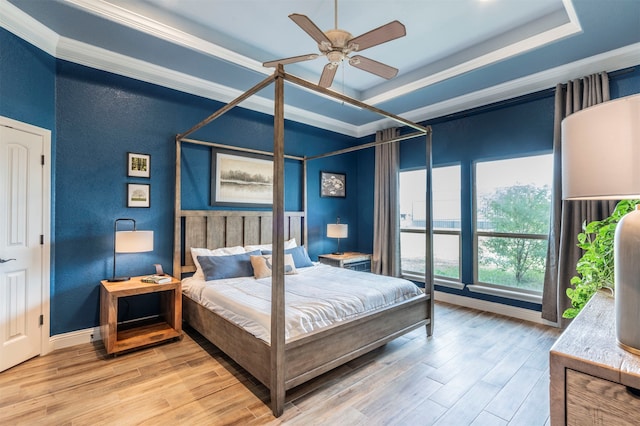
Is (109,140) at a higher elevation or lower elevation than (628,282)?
higher

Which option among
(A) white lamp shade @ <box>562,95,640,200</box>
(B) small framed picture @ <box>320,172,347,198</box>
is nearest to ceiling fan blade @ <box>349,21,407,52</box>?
(A) white lamp shade @ <box>562,95,640,200</box>

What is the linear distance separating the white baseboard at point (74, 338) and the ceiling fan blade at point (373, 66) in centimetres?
370

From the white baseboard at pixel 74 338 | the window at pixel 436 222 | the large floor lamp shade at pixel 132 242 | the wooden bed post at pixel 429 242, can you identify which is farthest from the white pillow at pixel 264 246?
the window at pixel 436 222

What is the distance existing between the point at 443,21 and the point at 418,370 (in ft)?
10.9

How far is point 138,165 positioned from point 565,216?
16.1 feet

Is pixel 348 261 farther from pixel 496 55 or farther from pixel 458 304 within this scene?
pixel 496 55

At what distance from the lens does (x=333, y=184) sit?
18.4 feet

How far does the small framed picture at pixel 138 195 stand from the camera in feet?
11.1

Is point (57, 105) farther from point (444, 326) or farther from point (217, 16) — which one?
point (444, 326)

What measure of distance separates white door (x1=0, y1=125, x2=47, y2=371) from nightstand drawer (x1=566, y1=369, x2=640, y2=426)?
3.81 metres

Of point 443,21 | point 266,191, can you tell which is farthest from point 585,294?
point 266,191

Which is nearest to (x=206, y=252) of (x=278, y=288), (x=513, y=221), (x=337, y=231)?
(x=278, y=288)

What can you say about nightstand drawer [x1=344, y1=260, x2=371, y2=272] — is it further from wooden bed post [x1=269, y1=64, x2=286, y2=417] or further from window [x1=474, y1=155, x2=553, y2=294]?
wooden bed post [x1=269, y1=64, x2=286, y2=417]

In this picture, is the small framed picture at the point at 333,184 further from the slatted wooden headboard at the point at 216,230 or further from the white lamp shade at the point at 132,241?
the white lamp shade at the point at 132,241
